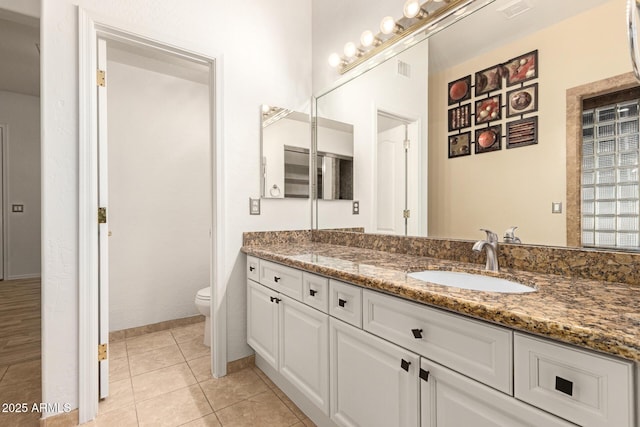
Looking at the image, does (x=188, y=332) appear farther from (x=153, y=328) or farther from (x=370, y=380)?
(x=370, y=380)

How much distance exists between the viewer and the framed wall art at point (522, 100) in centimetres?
118

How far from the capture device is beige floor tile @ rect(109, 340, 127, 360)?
224 centimetres

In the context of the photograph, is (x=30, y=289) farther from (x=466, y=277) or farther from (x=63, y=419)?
(x=466, y=277)

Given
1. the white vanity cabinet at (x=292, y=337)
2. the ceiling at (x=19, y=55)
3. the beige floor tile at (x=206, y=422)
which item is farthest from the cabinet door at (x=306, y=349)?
the ceiling at (x=19, y=55)

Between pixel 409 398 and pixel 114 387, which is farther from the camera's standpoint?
pixel 114 387

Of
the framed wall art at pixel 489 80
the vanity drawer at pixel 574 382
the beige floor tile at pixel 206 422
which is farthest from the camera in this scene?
the beige floor tile at pixel 206 422

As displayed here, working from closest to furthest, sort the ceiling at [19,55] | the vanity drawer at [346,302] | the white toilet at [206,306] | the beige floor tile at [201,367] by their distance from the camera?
the vanity drawer at [346,302], the beige floor tile at [201,367], the white toilet at [206,306], the ceiling at [19,55]

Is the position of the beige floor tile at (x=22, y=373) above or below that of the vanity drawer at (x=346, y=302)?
below

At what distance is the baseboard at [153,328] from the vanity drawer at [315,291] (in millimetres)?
1924

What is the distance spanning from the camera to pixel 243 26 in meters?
2.07

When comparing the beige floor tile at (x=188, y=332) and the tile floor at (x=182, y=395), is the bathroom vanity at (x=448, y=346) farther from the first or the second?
the beige floor tile at (x=188, y=332)

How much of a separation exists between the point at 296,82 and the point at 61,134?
4.96 ft

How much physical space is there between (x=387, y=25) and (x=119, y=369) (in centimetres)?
276

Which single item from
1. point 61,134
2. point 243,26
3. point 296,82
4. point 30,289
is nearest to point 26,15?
point 61,134
